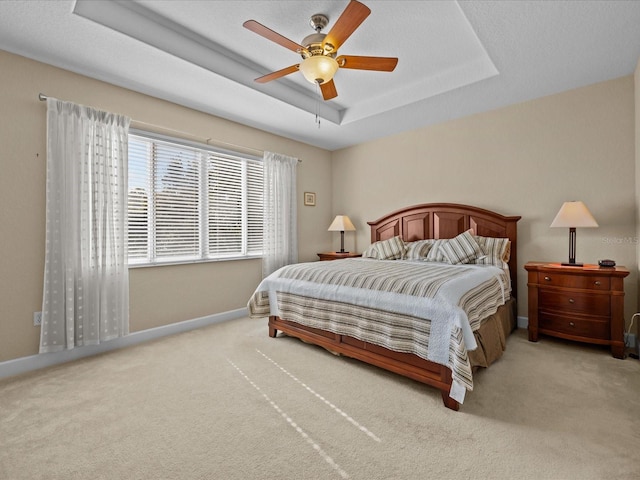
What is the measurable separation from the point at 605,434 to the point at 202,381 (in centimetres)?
257

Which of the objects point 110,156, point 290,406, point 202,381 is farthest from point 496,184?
point 110,156

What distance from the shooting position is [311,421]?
6.27ft

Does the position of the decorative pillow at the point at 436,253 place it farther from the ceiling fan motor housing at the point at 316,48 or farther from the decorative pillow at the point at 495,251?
the ceiling fan motor housing at the point at 316,48

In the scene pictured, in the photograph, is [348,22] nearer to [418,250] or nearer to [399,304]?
[399,304]

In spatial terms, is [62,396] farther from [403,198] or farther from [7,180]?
[403,198]

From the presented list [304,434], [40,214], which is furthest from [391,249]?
[40,214]

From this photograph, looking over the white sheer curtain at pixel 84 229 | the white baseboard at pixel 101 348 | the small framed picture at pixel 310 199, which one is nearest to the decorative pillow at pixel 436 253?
the small framed picture at pixel 310 199

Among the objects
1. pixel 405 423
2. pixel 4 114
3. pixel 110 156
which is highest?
pixel 4 114

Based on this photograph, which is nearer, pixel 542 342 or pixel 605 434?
pixel 605 434

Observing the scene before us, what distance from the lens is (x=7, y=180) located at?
2.58 m

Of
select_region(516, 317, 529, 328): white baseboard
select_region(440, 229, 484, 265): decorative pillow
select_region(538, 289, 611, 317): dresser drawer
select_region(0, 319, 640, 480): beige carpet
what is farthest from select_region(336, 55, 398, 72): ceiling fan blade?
select_region(516, 317, 529, 328): white baseboard

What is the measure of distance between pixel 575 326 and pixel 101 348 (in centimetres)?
452

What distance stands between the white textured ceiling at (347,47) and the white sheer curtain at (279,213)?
3.04 feet

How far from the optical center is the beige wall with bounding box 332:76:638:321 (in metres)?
3.16
